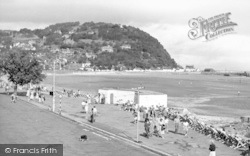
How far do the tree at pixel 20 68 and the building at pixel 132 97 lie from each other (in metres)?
14.8

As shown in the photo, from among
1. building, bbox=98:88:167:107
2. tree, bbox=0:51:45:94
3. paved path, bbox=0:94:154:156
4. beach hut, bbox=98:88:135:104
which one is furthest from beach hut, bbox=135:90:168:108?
tree, bbox=0:51:45:94

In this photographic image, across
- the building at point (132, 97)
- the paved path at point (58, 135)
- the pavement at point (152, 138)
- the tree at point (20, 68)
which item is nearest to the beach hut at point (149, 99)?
the building at point (132, 97)

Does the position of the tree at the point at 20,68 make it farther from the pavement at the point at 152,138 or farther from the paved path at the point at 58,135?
the pavement at the point at 152,138

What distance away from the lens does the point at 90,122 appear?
30.8m

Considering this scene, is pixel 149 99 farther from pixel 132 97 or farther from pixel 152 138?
pixel 152 138

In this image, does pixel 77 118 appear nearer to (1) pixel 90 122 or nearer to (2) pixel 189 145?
(1) pixel 90 122

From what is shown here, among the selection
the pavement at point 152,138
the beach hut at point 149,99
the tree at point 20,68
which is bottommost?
the pavement at point 152,138

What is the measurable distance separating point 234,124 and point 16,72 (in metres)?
34.5

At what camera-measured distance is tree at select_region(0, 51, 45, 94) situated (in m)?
54.9

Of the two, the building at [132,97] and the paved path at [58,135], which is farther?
the building at [132,97]

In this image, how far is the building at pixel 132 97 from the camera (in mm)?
42531

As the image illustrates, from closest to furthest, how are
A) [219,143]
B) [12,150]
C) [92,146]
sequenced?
[12,150], [92,146], [219,143]

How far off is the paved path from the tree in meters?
22.3

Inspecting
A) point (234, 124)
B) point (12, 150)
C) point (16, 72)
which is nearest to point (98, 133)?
point (12, 150)
